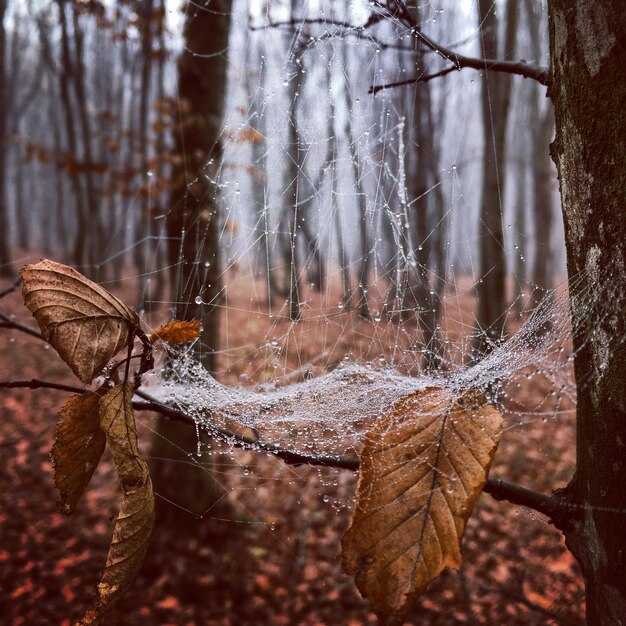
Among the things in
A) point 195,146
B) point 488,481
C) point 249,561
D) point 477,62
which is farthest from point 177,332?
point 249,561

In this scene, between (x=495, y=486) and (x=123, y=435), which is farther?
(x=495, y=486)

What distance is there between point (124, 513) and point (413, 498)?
1.49ft

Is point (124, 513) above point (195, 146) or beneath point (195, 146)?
beneath

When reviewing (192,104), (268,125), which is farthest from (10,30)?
(268,125)

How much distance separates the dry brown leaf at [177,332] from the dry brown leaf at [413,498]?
382mm

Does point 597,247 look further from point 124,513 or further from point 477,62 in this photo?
point 124,513

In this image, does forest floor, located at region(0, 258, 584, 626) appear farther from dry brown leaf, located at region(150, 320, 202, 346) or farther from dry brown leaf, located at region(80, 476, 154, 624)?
dry brown leaf, located at region(80, 476, 154, 624)

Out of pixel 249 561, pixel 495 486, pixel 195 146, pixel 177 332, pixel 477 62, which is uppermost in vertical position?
pixel 195 146

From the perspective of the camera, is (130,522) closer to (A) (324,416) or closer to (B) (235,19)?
(A) (324,416)

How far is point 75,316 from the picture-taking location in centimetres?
75

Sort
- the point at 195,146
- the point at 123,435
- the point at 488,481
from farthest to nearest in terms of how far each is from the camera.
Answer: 1. the point at 195,146
2. the point at 488,481
3. the point at 123,435

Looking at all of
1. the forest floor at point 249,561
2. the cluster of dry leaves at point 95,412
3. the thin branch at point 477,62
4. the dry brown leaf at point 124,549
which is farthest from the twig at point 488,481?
the forest floor at point 249,561

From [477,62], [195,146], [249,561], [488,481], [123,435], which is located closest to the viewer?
[123,435]

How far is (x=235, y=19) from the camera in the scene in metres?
3.69
